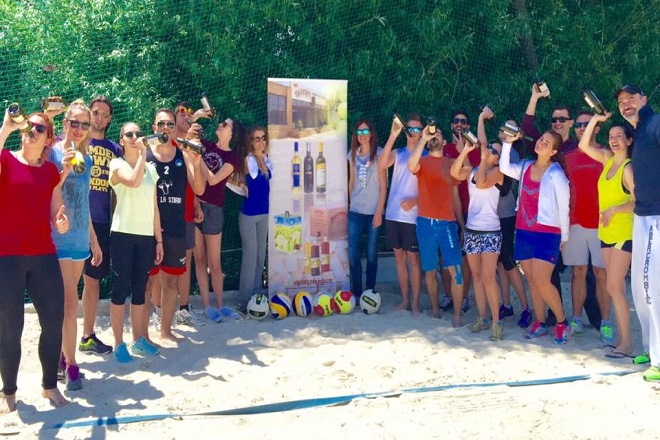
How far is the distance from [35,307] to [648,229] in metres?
3.91

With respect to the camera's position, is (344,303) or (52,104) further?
(344,303)

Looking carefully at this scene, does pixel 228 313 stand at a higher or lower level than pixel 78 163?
lower

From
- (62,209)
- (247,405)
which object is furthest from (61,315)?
(247,405)

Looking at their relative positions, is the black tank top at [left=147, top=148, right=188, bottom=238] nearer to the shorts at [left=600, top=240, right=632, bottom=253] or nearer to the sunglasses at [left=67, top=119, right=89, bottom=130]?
the sunglasses at [left=67, top=119, right=89, bottom=130]

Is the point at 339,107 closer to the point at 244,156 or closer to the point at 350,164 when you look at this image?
the point at 350,164

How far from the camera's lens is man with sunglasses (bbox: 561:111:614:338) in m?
5.88

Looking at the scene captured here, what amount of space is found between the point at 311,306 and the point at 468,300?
1462mm

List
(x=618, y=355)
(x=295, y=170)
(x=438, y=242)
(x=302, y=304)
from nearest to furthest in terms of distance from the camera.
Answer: (x=618, y=355), (x=438, y=242), (x=302, y=304), (x=295, y=170)

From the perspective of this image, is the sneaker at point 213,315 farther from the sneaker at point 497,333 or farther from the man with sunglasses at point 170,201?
the sneaker at point 497,333

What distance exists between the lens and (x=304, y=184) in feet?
22.6

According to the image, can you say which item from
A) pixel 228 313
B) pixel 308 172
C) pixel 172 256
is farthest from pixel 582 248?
pixel 172 256

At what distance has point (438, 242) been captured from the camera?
247 inches

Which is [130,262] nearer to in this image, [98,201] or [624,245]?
[98,201]

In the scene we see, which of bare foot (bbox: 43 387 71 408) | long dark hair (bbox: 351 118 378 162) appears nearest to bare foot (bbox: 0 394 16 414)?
bare foot (bbox: 43 387 71 408)
